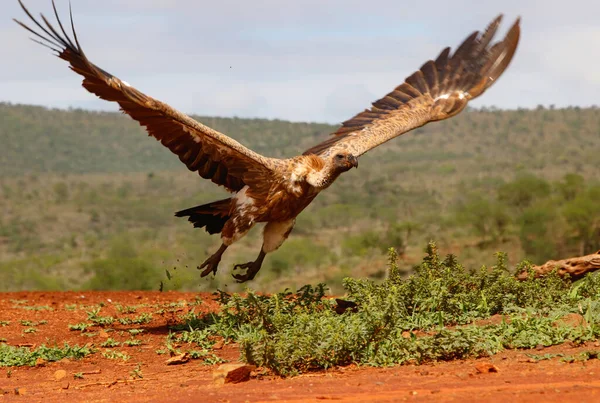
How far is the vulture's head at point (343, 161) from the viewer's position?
9.09 metres

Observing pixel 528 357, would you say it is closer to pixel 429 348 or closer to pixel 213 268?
pixel 429 348

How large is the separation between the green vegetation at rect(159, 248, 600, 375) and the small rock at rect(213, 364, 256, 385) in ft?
0.55

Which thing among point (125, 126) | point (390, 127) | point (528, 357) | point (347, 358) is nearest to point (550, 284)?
point (528, 357)

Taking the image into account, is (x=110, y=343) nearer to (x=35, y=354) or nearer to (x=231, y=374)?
(x=35, y=354)

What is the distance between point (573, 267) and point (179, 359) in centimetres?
384

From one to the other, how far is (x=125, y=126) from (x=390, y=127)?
54.3 m

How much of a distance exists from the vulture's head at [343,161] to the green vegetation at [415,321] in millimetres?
1177

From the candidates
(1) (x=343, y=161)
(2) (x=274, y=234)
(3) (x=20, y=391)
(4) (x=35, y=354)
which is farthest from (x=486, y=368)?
(2) (x=274, y=234)

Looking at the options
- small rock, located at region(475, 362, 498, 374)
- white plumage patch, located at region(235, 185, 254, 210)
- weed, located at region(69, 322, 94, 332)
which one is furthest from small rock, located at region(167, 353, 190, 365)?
small rock, located at region(475, 362, 498, 374)

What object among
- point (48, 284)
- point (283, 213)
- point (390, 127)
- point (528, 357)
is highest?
point (390, 127)

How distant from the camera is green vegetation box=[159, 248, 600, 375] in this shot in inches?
253

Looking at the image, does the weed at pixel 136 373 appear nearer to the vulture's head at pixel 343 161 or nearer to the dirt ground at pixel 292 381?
the dirt ground at pixel 292 381

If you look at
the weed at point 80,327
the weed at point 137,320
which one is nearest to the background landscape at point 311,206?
the weed at point 137,320

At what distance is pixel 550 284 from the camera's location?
8.17 m
